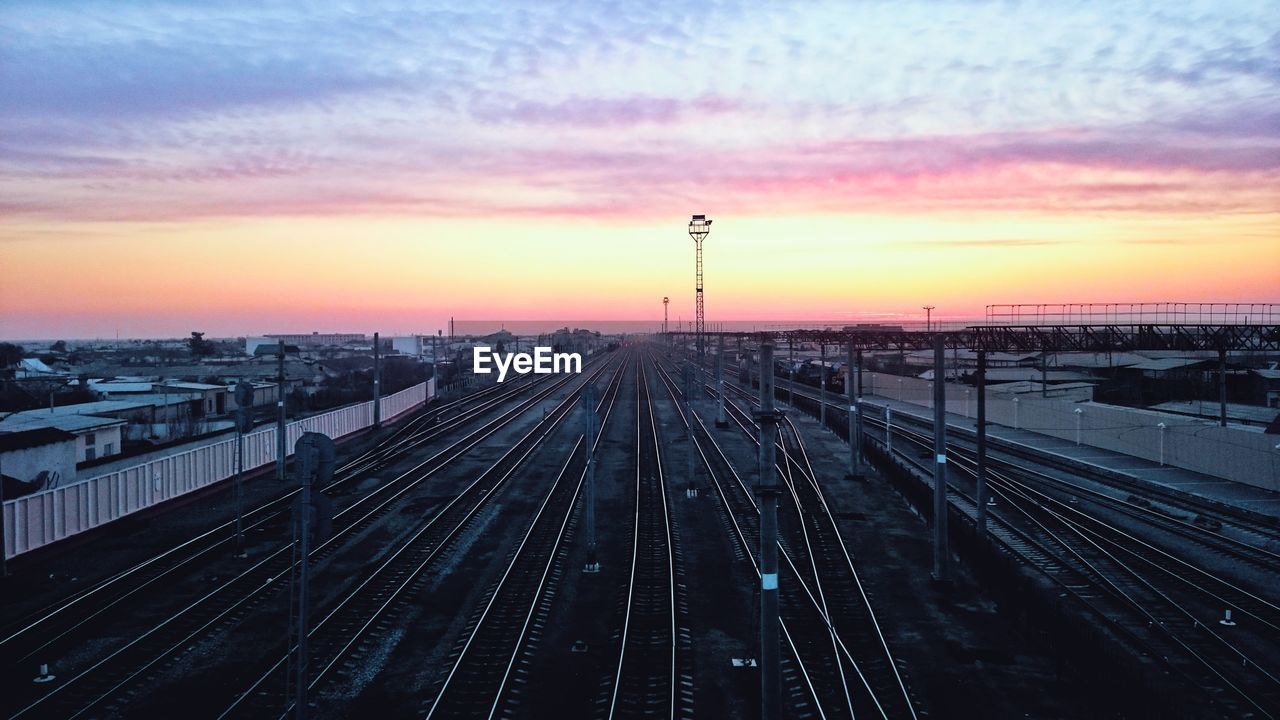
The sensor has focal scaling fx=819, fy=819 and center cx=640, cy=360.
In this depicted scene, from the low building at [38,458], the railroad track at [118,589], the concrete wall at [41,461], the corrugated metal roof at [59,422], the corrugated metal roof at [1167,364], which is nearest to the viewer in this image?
the railroad track at [118,589]

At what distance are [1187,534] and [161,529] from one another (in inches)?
1069

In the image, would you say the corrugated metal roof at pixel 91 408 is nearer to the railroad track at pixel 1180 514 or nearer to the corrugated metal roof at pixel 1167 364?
the railroad track at pixel 1180 514

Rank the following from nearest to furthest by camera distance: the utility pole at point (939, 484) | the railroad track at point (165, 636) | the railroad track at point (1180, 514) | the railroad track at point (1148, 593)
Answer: the railroad track at point (165, 636) → the railroad track at point (1148, 593) → the utility pole at point (939, 484) → the railroad track at point (1180, 514)

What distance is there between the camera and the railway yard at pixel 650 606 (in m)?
11.9

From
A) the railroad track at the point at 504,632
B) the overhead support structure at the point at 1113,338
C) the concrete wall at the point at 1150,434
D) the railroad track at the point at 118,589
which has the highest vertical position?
the overhead support structure at the point at 1113,338

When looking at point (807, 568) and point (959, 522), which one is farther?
point (959, 522)

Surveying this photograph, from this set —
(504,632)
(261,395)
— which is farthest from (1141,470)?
(261,395)

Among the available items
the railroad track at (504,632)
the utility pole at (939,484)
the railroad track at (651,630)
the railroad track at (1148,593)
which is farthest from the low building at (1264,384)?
the railroad track at (504,632)

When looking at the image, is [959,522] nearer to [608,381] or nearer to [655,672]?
[655,672]

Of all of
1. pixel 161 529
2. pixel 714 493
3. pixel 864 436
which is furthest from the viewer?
pixel 864 436

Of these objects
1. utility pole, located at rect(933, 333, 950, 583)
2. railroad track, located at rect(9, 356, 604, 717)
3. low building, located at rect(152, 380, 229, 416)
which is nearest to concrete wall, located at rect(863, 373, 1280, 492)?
utility pole, located at rect(933, 333, 950, 583)

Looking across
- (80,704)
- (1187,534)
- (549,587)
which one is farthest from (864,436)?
(80,704)

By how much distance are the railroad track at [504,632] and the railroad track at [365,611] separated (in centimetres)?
172

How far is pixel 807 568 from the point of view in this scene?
18.4 metres
